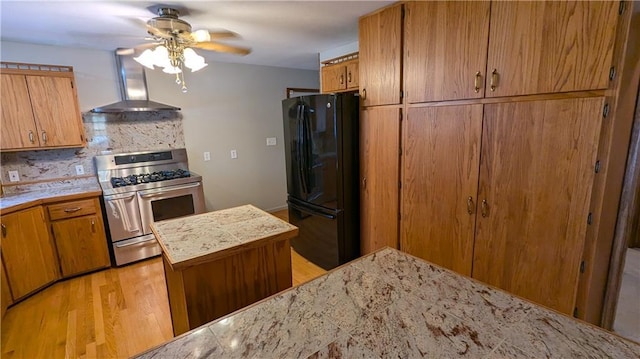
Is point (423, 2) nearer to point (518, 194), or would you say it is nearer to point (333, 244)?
point (518, 194)

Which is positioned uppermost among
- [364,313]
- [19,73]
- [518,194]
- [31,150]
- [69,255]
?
[19,73]

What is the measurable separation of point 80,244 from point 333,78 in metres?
2.98

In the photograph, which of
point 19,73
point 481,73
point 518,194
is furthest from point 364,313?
point 19,73

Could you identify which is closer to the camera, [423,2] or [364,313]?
[364,313]

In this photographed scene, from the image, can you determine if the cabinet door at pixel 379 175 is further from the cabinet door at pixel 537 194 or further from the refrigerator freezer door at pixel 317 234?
the cabinet door at pixel 537 194

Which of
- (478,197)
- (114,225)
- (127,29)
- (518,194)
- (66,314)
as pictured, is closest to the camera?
(518,194)

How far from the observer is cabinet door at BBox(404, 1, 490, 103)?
1.76 metres

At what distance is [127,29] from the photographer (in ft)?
8.21

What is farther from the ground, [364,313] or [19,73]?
[19,73]

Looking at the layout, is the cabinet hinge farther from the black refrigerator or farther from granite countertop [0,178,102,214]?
granite countertop [0,178,102,214]

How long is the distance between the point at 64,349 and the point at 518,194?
9.91 feet

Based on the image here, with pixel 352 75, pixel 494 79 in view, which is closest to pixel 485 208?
pixel 494 79

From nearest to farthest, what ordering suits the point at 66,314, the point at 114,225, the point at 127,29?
the point at 66,314
the point at 127,29
the point at 114,225

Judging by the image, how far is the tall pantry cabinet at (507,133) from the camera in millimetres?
1423
